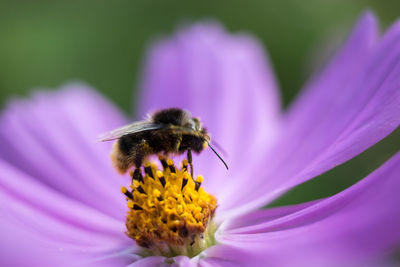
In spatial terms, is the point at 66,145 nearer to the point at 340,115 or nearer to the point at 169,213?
the point at 169,213

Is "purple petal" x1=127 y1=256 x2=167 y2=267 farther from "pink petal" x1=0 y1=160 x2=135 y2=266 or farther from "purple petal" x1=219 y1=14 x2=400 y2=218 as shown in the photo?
"purple petal" x1=219 y1=14 x2=400 y2=218

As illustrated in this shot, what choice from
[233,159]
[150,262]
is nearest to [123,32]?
[233,159]

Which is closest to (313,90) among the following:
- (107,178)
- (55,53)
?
(107,178)

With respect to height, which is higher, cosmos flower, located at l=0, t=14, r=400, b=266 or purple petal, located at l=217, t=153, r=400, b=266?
cosmos flower, located at l=0, t=14, r=400, b=266

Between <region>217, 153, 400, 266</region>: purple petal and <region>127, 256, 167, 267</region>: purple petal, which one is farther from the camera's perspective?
<region>127, 256, 167, 267</region>: purple petal

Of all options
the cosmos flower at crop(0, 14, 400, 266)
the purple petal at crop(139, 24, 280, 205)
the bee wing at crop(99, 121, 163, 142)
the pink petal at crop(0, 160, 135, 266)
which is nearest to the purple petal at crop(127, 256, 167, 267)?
the cosmos flower at crop(0, 14, 400, 266)

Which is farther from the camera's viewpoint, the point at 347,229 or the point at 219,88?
the point at 219,88

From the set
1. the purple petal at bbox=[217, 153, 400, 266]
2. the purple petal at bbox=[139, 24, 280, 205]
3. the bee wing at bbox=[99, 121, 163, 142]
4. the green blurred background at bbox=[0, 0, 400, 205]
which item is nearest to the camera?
the purple petal at bbox=[217, 153, 400, 266]
